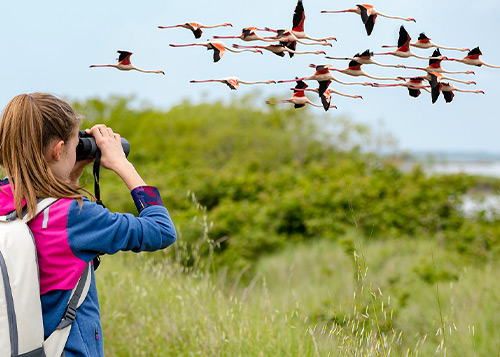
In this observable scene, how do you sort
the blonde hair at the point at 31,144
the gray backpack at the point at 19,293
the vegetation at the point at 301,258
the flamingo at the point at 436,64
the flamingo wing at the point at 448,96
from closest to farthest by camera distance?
1. the gray backpack at the point at 19,293
2. the blonde hair at the point at 31,144
3. the flamingo at the point at 436,64
4. the flamingo wing at the point at 448,96
5. the vegetation at the point at 301,258

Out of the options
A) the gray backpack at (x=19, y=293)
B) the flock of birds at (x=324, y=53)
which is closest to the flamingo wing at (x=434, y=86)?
the flock of birds at (x=324, y=53)

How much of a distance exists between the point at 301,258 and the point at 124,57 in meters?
5.62

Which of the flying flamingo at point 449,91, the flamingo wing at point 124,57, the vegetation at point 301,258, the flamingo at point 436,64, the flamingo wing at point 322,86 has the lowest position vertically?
the vegetation at point 301,258

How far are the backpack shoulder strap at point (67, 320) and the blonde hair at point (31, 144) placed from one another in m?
0.28

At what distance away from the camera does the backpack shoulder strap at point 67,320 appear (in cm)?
167

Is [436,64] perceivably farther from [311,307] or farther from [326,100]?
[311,307]

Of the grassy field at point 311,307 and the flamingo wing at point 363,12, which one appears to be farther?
the grassy field at point 311,307

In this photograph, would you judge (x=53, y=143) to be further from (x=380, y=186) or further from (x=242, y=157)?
(x=242, y=157)

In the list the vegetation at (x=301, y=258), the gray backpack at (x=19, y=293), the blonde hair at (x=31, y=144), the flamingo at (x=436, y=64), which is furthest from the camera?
the vegetation at (x=301, y=258)

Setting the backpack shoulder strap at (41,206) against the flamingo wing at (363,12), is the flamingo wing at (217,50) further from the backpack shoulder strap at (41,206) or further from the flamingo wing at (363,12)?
the backpack shoulder strap at (41,206)

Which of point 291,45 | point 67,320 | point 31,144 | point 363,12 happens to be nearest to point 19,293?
point 67,320

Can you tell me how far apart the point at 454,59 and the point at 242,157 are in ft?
41.1

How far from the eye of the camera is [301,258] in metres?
7.17

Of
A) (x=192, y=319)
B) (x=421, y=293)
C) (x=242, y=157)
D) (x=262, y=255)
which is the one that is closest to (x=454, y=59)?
(x=192, y=319)
